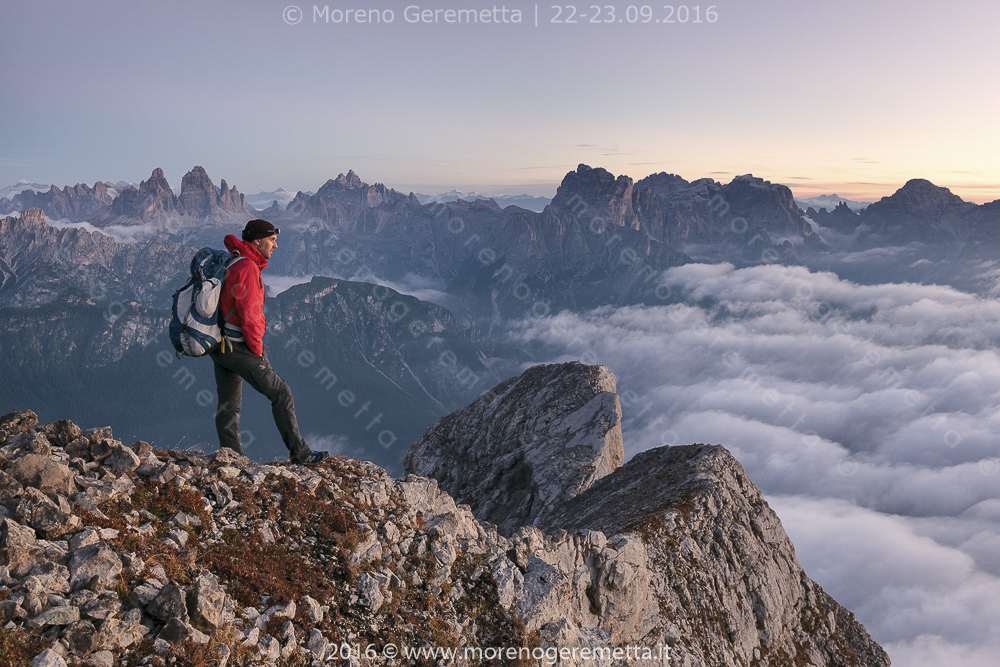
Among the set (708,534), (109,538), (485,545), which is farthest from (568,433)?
(109,538)

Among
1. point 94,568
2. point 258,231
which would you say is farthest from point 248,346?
point 94,568

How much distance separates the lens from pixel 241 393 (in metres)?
14.5

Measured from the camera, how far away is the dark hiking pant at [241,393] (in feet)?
44.3

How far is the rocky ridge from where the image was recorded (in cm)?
810

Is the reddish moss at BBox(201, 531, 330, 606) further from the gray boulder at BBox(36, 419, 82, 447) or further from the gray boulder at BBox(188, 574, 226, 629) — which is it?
the gray boulder at BBox(36, 419, 82, 447)

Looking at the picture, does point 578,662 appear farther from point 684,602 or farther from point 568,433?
point 568,433

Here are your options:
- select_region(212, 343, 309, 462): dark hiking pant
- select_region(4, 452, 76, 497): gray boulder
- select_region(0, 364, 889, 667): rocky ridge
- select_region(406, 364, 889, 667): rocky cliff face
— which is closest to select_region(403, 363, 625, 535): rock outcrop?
select_region(406, 364, 889, 667): rocky cliff face

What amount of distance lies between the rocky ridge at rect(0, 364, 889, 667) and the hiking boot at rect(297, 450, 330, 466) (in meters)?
0.44

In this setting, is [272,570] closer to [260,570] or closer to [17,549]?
[260,570]

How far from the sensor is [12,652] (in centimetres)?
704

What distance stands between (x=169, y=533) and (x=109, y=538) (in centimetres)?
102

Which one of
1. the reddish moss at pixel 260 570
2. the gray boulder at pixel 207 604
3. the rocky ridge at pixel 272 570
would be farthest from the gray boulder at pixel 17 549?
the reddish moss at pixel 260 570

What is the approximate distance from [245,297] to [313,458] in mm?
4439

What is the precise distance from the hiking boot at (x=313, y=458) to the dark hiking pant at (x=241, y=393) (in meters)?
0.08
